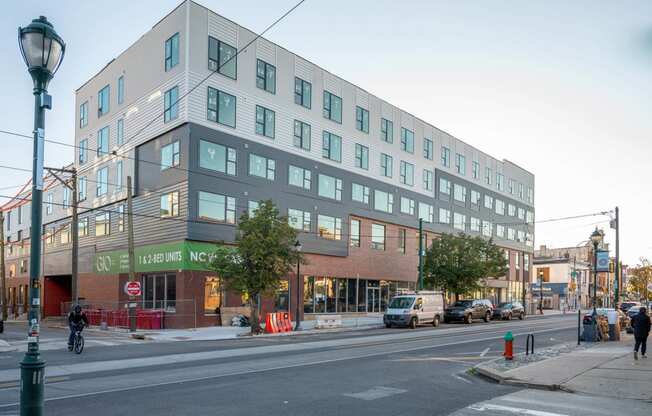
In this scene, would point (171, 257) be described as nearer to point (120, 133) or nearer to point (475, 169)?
point (120, 133)

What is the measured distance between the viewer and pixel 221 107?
111 ft

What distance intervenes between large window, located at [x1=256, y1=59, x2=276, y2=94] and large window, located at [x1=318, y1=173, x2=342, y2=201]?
7572 mm

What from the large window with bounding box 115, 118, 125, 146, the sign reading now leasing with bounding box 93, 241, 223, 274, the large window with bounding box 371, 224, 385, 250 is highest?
the large window with bounding box 115, 118, 125, 146

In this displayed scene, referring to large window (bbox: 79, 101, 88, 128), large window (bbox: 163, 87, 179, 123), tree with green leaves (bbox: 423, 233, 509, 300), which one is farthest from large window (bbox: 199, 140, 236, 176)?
tree with green leaves (bbox: 423, 233, 509, 300)

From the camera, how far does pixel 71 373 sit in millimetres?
14008

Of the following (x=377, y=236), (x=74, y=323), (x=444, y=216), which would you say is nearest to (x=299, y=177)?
(x=377, y=236)

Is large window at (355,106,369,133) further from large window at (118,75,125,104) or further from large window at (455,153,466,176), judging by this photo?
large window at (118,75,125,104)

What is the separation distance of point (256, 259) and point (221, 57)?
1394 centimetres

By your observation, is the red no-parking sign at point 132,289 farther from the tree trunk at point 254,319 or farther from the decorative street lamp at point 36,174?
the decorative street lamp at point 36,174

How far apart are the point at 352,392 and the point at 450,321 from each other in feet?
101

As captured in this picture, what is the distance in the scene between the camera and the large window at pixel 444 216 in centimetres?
5616

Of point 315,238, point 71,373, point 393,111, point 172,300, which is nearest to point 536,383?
point 71,373

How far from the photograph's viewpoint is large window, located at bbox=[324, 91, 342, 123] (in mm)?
42516

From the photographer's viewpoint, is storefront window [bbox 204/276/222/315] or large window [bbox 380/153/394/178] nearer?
storefront window [bbox 204/276/222/315]
